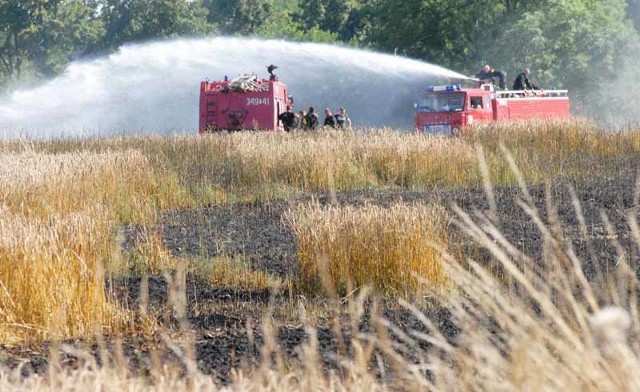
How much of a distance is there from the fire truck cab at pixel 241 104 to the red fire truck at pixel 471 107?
3.67m

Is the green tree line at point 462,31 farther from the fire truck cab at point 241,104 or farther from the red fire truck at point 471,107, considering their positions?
the fire truck cab at point 241,104

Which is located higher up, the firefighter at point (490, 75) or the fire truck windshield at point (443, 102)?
the firefighter at point (490, 75)

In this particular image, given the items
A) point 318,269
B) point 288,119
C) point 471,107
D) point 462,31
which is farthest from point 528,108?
point 318,269

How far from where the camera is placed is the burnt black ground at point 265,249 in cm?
893

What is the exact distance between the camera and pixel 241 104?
114 ft

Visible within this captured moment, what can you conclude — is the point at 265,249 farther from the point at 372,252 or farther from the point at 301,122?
the point at 301,122

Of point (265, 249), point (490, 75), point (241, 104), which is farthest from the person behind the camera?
point (490, 75)

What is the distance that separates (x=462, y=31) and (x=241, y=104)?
21.7 meters

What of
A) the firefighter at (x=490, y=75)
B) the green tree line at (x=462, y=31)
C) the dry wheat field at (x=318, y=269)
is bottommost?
the dry wheat field at (x=318, y=269)

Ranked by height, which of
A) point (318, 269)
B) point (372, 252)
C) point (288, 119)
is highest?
point (372, 252)

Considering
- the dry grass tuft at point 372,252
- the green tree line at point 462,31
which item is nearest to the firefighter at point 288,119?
the green tree line at point 462,31

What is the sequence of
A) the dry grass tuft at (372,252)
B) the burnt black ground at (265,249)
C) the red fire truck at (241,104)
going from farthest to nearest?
the red fire truck at (241,104), the dry grass tuft at (372,252), the burnt black ground at (265,249)

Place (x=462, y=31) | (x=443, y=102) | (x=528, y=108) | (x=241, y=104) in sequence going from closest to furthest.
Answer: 1. (x=443, y=102)
2. (x=241, y=104)
3. (x=528, y=108)
4. (x=462, y=31)

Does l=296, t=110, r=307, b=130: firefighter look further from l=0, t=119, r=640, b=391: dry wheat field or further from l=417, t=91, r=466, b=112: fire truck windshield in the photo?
l=0, t=119, r=640, b=391: dry wheat field
